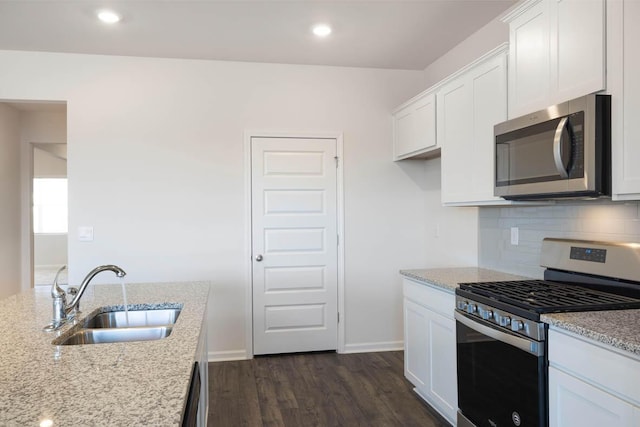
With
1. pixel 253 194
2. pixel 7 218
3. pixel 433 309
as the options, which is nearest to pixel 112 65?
pixel 253 194

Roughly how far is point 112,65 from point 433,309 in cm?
321

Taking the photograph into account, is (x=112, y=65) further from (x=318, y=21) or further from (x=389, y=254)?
(x=389, y=254)

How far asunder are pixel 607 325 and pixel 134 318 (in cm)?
200

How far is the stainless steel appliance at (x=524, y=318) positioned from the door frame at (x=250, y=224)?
1.77m

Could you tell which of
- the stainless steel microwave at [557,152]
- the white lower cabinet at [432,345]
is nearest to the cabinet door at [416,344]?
the white lower cabinet at [432,345]

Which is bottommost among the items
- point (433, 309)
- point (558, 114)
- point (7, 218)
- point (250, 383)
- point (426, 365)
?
point (250, 383)

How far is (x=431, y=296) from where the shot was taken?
9.29 feet

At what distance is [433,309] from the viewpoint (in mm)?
2809

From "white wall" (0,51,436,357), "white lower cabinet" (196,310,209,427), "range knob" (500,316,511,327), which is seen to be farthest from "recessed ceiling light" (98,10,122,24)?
"range knob" (500,316,511,327)

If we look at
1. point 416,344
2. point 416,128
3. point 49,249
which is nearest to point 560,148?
point 416,344

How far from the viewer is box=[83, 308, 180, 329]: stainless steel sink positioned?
2164 mm

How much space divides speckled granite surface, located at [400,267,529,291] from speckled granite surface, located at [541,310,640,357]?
79cm

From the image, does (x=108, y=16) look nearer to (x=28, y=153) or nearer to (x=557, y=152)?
(x=557, y=152)

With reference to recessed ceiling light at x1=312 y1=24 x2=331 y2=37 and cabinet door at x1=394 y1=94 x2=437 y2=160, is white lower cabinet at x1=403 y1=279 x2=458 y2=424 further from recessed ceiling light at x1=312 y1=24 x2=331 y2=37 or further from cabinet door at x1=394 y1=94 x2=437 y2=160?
recessed ceiling light at x1=312 y1=24 x2=331 y2=37
